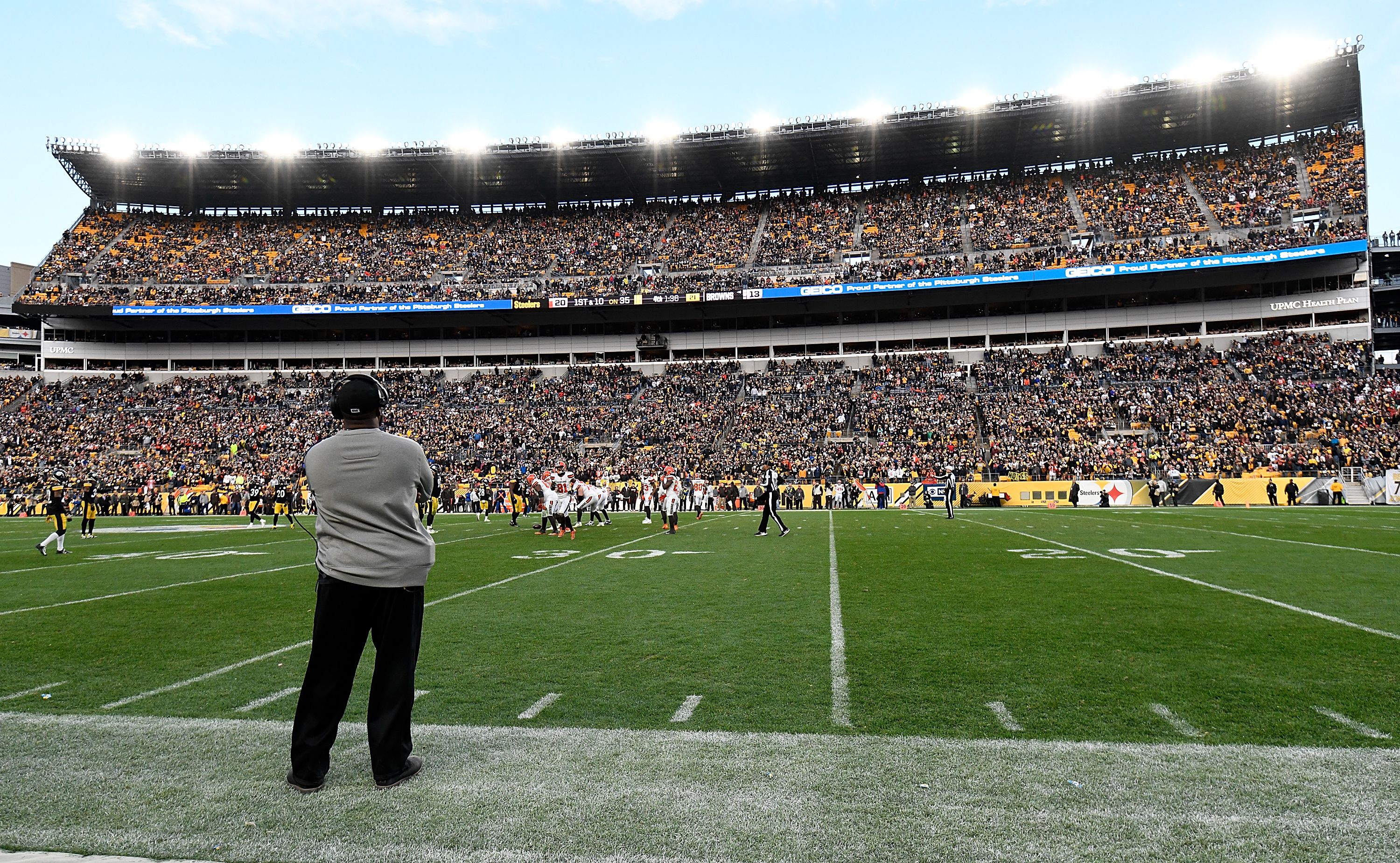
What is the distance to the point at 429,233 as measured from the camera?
2447 inches

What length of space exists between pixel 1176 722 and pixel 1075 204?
56822 mm

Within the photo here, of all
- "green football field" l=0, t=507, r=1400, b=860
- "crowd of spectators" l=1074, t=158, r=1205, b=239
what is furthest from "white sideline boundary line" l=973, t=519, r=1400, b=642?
"crowd of spectators" l=1074, t=158, r=1205, b=239

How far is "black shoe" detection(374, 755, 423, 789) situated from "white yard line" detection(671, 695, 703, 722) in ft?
4.54

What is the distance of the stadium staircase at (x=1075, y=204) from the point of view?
51.5 meters

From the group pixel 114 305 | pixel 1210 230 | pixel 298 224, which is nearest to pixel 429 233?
pixel 298 224

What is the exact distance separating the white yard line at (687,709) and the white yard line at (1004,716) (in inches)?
66.9

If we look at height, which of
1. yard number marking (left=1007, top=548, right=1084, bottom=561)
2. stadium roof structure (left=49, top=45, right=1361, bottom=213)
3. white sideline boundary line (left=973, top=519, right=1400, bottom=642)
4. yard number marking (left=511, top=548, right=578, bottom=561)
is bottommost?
yard number marking (left=511, top=548, right=578, bottom=561)

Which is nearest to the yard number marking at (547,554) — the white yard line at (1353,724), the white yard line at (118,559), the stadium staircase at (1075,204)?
the white yard line at (118,559)

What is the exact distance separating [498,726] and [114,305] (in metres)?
62.1

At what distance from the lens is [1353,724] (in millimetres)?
4176

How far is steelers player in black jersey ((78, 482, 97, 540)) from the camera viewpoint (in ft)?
68.3

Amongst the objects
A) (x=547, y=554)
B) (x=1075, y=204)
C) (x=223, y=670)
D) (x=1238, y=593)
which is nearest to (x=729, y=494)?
(x=547, y=554)

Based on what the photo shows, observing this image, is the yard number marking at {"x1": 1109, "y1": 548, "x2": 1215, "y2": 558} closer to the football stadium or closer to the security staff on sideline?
the football stadium

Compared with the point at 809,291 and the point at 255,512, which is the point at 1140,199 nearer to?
the point at 809,291
